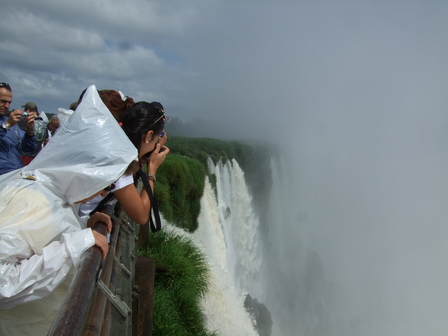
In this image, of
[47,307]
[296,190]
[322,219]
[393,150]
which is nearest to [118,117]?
[47,307]

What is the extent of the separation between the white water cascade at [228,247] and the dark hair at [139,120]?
5.96m

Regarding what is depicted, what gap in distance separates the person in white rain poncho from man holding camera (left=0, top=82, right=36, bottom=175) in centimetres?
239

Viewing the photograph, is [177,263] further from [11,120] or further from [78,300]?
[78,300]

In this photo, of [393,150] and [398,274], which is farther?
[393,150]

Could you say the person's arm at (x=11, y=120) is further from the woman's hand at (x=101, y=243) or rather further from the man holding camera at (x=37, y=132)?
the woman's hand at (x=101, y=243)

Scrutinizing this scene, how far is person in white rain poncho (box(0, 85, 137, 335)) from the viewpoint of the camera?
179 centimetres

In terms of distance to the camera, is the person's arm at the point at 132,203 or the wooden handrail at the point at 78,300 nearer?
the wooden handrail at the point at 78,300

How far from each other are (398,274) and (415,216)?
69.2 ft

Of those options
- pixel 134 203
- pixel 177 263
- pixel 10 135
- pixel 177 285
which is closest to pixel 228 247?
pixel 177 263

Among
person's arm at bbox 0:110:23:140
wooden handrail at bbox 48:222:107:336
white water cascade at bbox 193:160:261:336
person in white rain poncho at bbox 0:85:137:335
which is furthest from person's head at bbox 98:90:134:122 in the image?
white water cascade at bbox 193:160:261:336

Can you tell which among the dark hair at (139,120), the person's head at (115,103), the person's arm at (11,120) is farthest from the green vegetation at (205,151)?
the dark hair at (139,120)

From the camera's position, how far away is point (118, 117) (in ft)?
9.43

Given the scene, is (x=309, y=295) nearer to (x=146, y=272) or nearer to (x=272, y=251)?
(x=272, y=251)

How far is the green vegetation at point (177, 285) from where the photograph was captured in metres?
5.52
